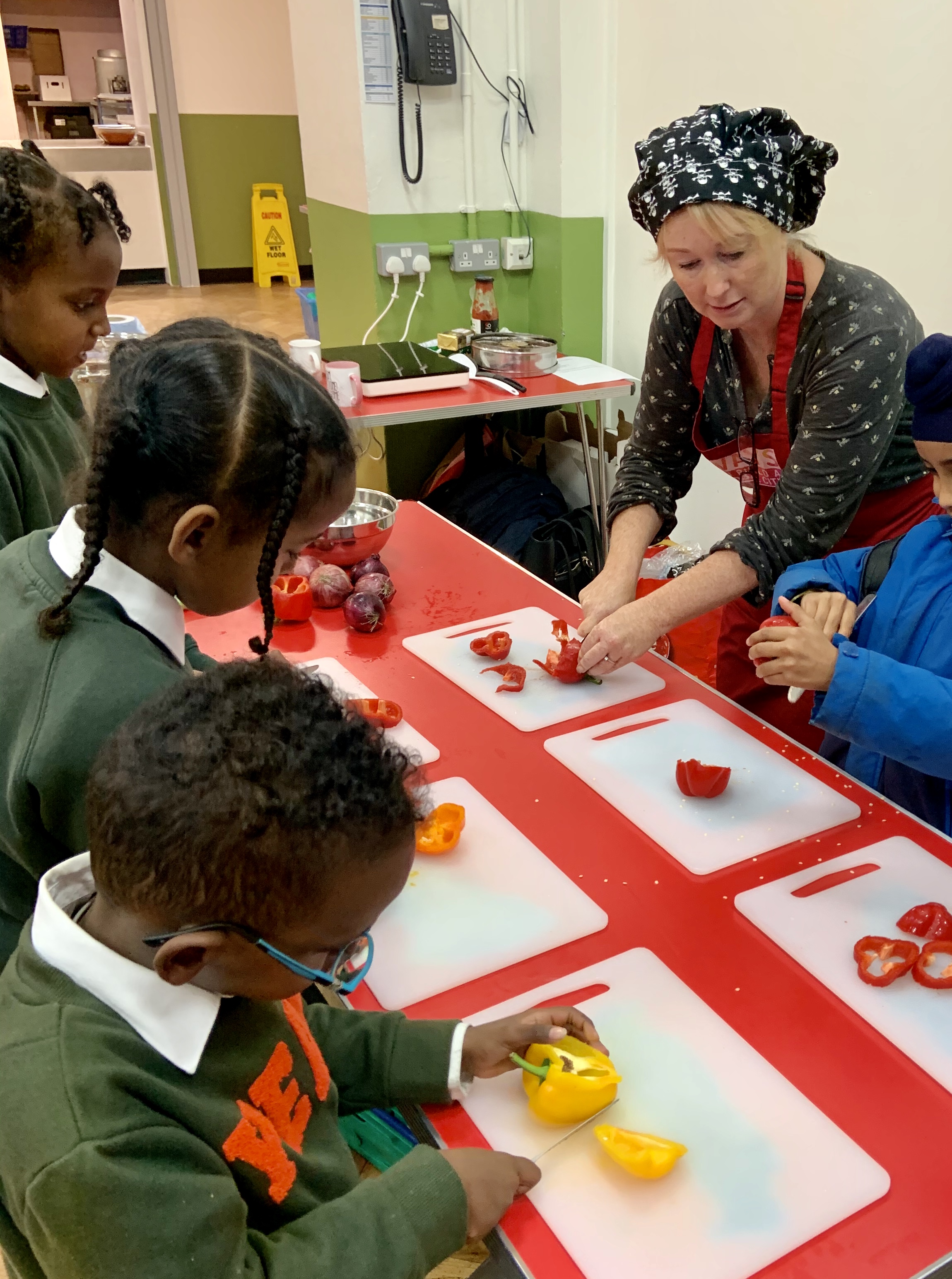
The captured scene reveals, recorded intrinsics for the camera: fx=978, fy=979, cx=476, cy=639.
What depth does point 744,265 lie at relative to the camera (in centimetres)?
135

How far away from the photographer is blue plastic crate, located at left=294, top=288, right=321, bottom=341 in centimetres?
385

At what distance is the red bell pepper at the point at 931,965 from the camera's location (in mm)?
866

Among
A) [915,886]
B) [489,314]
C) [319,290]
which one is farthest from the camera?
[319,290]

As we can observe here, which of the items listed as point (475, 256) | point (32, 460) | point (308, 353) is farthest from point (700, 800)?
point (475, 256)

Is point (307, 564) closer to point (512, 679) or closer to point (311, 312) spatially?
point (512, 679)

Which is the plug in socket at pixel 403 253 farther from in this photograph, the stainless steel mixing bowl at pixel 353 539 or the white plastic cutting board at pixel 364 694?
the white plastic cutting board at pixel 364 694

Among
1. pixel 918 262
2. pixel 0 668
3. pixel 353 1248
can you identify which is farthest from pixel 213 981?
pixel 918 262

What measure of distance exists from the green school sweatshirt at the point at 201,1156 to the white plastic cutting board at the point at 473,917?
0.31 ft

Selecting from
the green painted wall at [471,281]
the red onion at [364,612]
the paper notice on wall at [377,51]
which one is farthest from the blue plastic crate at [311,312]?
the red onion at [364,612]

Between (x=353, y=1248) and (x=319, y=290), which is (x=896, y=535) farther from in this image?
(x=319, y=290)

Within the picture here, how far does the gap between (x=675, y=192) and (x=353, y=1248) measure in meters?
1.27

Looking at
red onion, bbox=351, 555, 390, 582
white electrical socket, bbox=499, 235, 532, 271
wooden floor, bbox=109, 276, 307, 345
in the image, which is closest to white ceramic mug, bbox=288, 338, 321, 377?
white electrical socket, bbox=499, 235, 532, 271

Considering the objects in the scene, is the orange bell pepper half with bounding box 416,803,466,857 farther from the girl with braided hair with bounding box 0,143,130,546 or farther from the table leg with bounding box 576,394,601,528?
the table leg with bounding box 576,394,601,528

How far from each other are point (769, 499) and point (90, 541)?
43.7 inches
